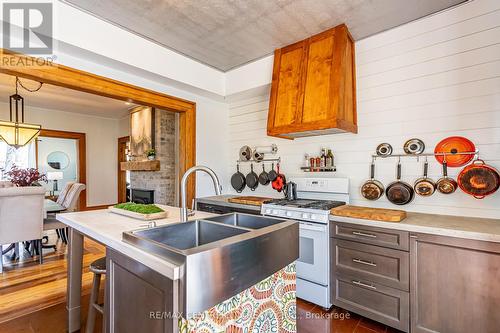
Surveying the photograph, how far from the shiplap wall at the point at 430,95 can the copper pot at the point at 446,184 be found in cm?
5

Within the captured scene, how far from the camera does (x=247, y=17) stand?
2.28 metres

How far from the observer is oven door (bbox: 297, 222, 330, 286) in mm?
2219

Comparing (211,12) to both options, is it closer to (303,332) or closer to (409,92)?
(409,92)

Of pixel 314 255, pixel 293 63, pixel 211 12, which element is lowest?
pixel 314 255

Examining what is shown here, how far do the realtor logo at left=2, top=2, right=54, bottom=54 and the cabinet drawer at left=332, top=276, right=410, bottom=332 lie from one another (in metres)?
3.22

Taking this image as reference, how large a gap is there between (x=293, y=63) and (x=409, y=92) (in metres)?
1.19

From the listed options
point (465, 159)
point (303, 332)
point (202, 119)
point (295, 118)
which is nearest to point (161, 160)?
point (202, 119)

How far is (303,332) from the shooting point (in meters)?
1.95

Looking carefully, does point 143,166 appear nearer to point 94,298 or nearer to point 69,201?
point 69,201

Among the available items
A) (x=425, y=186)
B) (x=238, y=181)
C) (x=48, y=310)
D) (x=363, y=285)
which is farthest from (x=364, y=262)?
(x=48, y=310)

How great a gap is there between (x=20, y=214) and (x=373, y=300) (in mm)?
4016

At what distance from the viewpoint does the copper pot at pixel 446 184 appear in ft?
6.86

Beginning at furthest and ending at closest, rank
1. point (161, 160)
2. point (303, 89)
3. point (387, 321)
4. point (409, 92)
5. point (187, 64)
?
1. point (161, 160)
2. point (187, 64)
3. point (303, 89)
4. point (409, 92)
5. point (387, 321)

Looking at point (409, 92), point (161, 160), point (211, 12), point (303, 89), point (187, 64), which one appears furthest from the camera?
point (161, 160)
